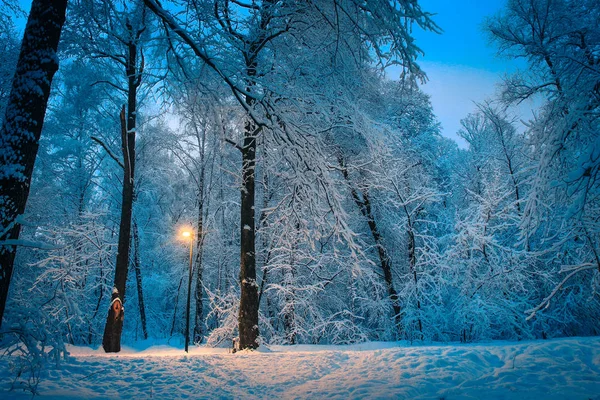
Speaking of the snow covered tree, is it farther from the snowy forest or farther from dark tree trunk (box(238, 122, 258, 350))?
dark tree trunk (box(238, 122, 258, 350))

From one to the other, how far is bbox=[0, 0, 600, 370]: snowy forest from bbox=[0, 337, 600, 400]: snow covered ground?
842mm

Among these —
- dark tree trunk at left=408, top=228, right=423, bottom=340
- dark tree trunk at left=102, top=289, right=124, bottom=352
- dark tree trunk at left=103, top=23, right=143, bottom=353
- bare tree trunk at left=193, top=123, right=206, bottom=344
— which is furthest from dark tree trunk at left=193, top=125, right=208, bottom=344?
dark tree trunk at left=408, top=228, right=423, bottom=340

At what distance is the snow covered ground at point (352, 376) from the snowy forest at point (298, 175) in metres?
0.84

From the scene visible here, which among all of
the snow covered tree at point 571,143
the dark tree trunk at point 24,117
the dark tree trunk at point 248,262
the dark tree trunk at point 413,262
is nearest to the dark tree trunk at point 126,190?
the dark tree trunk at point 248,262

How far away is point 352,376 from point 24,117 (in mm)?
5204

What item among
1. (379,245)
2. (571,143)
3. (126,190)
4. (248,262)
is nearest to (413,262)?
(379,245)

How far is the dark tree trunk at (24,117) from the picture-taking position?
3035 mm

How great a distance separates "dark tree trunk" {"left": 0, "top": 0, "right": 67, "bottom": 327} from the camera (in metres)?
3.04


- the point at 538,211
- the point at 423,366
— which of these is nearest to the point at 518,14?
the point at 538,211

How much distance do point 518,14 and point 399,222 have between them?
25.7 ft

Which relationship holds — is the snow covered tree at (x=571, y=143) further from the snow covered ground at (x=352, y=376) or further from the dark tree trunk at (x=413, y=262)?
the dark tree trunk at (x=413, y=262)

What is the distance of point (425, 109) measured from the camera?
14.5m

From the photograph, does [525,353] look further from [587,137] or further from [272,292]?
[272,292]

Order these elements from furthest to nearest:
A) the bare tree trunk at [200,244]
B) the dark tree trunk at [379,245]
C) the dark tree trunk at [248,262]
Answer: the bare tree trunk at [200,244], the dark tree trunk at [379,245], the dark tree trunk at [248,262]
